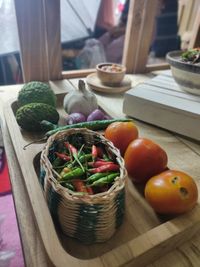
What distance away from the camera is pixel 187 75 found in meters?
0.54

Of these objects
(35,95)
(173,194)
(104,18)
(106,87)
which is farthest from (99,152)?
(104,18)

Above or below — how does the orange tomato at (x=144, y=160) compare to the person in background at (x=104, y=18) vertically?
below

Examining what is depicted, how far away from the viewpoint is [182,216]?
0.34 metres

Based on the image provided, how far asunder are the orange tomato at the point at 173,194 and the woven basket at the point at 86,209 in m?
0.05

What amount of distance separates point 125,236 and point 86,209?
9 centimetres

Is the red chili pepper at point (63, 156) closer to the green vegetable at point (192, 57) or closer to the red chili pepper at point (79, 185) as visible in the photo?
the red chili pepper at point (79, 185)

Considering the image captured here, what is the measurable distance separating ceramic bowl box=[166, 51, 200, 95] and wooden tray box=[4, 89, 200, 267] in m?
0.29

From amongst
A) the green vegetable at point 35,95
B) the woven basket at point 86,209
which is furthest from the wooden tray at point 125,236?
the green vegetable at point 35,95

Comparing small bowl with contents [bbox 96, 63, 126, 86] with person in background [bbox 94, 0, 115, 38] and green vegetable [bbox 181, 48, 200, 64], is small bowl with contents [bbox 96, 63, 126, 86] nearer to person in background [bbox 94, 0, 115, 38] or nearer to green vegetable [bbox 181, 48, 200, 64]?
green vegetable [bbox 181, 48, 200, 64]

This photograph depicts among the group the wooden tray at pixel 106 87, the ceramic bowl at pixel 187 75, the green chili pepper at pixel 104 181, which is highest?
the ceramic bowl at pixel 187 75

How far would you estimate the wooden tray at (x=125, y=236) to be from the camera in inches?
11.0

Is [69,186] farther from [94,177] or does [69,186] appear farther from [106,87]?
[106,87]

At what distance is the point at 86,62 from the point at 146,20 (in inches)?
25.1

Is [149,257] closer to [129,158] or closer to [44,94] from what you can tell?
[129,158]
